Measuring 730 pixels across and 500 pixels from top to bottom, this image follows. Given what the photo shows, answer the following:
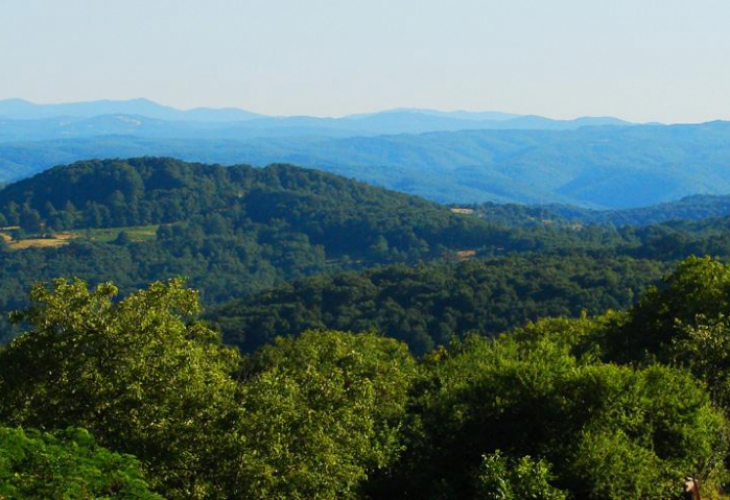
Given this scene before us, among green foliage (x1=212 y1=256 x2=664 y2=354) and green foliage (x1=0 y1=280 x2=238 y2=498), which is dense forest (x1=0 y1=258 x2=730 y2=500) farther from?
green foliage (x1=212 y1=256 x2=664 y2=354)

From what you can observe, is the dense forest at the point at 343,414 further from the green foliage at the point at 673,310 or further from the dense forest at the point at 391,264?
the dense forest at the point at 391,264

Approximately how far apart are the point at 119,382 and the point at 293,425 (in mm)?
4115

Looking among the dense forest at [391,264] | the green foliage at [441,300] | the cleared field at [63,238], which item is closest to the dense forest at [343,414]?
the dense forest at [391,264]

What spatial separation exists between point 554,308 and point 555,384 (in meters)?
78.6

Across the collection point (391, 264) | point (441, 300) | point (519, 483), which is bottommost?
point (391, 264)

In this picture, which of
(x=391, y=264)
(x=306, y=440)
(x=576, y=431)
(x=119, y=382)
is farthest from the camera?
(x=391, y=264)

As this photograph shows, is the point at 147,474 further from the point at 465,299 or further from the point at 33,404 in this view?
the point at 465,299

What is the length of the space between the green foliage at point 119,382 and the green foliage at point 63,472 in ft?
7.61

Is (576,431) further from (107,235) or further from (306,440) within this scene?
(107,235)

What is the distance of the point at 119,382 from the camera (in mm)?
18703

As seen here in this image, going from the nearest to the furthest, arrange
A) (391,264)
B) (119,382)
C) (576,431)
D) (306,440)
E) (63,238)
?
(306,440), (119,382), (576,431), (391,264), (63,238)

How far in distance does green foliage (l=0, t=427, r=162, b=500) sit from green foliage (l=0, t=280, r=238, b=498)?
2320 millimetres

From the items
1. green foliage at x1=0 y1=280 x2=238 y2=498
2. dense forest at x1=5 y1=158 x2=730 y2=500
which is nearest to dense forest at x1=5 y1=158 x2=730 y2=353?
dense forest at x1=5 y1=158 x2=730 y2=500

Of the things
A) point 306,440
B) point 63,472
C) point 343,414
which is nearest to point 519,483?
point 343,414
